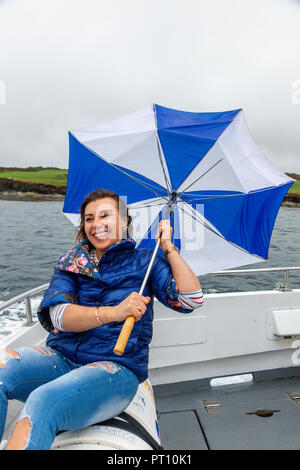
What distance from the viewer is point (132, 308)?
1.14 m

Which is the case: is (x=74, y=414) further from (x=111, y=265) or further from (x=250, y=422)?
(x=250, y=422)

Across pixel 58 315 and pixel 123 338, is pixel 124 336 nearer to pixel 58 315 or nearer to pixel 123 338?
pixel 123 338

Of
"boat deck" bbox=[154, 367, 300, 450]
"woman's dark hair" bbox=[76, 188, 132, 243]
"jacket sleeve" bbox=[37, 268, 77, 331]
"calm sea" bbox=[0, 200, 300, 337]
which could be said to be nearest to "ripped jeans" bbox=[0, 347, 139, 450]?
"jacket sleeve" bbox=[37, 268, 77, 331]

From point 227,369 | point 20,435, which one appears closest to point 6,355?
point 20,435

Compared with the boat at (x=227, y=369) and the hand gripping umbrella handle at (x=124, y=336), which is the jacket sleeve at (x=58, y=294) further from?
the boat at (x=227, y=369)

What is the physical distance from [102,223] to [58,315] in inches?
17.3

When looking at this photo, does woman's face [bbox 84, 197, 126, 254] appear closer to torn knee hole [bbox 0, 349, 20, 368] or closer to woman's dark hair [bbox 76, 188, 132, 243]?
woman's dark hair [bbox 76, 188, 132, 243]

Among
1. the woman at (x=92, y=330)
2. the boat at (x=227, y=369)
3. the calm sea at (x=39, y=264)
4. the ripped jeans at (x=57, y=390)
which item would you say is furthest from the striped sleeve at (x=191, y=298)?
the calm sea at (x=39, y=264)

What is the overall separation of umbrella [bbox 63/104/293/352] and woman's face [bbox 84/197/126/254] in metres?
0.38

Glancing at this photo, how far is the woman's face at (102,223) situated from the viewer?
143 cm

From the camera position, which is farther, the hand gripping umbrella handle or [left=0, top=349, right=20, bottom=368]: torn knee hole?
[left=0, top=349, right=20, bottom=368]: torn knee hole

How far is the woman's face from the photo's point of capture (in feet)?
4.68

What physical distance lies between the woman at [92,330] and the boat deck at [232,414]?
0.93 m
